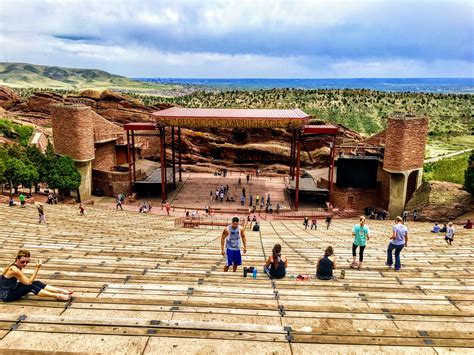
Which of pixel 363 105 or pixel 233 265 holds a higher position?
pixel 363 105

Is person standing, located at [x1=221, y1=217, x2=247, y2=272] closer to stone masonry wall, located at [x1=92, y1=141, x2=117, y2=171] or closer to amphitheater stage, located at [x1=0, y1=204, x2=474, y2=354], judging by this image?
amphitheater stage, located at [x1=0, y1=204, x2=474, y2=354]

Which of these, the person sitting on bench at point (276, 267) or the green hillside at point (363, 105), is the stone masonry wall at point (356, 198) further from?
the green hillside at point (363, 105)

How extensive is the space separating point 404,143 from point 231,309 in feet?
100

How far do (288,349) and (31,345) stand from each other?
3.66 m

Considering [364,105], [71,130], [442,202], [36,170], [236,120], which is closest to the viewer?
[442,202]

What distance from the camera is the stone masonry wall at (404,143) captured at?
109 ft

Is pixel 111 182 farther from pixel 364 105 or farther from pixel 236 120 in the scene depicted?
pixel 364 105

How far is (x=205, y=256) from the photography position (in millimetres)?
12336

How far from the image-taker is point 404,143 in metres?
33.1

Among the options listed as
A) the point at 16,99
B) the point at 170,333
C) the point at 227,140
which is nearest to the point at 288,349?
the point at 170,333

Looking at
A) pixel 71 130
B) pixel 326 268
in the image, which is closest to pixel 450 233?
pixel 326 268

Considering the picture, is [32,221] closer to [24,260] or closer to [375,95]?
[24,260]

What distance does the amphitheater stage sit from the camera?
5.61 meters

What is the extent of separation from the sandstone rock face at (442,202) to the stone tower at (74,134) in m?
30.2
